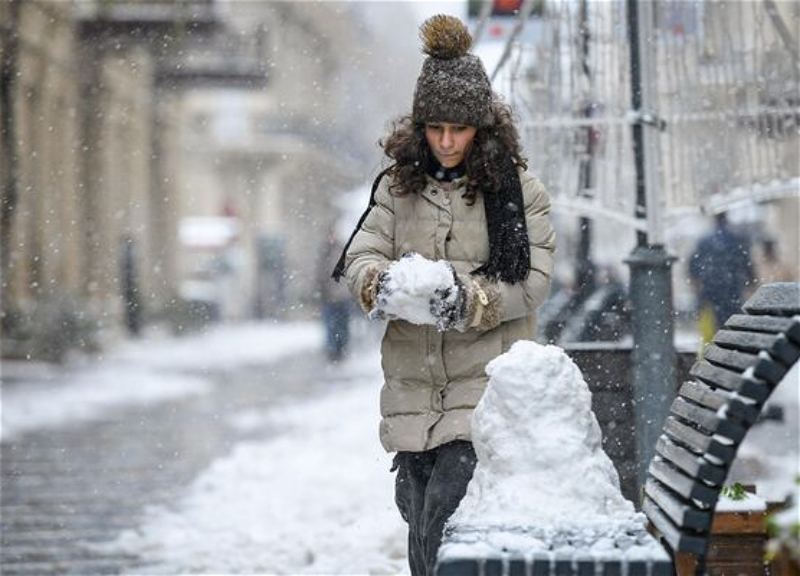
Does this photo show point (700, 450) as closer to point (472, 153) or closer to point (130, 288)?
point (472, 153)

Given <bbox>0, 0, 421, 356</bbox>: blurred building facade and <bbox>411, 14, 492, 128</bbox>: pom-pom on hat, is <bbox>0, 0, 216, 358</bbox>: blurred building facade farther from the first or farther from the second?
<bbox>411, 14, 492, 128</bbox>: pom-pom on hat

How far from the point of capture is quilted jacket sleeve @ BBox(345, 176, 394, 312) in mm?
3873

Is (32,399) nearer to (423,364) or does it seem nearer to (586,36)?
(586,36)

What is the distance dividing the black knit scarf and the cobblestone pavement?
3.21 meters

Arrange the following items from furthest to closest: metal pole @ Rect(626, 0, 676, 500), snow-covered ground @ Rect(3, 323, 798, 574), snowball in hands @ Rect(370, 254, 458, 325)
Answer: snow-covered ground @ Rect(3, 323, 798, 574) → metal pole @ Rect(626, 0, 676, 500) → snowball in hands @ Rect(370, 254, 458, 325)

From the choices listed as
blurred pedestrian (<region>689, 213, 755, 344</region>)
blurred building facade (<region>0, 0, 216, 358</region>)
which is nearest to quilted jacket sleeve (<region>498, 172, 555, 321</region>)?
blurred pedestrian (<region>689, 213, 755, 344</region>)

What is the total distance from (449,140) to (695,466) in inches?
50.4

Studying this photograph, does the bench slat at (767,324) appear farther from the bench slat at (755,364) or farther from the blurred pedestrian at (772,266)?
the blurred pedestrian at (772,266)

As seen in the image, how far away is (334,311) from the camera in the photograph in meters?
22.8

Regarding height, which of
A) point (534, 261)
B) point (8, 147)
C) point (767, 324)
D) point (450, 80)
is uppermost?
point (8, 147)

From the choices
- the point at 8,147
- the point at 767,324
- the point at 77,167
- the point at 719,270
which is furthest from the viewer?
the point at 77,167

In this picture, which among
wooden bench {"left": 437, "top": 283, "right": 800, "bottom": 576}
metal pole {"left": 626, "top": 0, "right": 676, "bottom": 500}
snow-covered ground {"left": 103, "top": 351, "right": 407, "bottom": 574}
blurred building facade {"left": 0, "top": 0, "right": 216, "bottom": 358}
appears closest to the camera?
wooden bench {"left": 437, "top": 283, "right": 800, "bottom": 576}

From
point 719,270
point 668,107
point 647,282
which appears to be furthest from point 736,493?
point 719,270

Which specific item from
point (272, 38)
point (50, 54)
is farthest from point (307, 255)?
point (50, 54)
